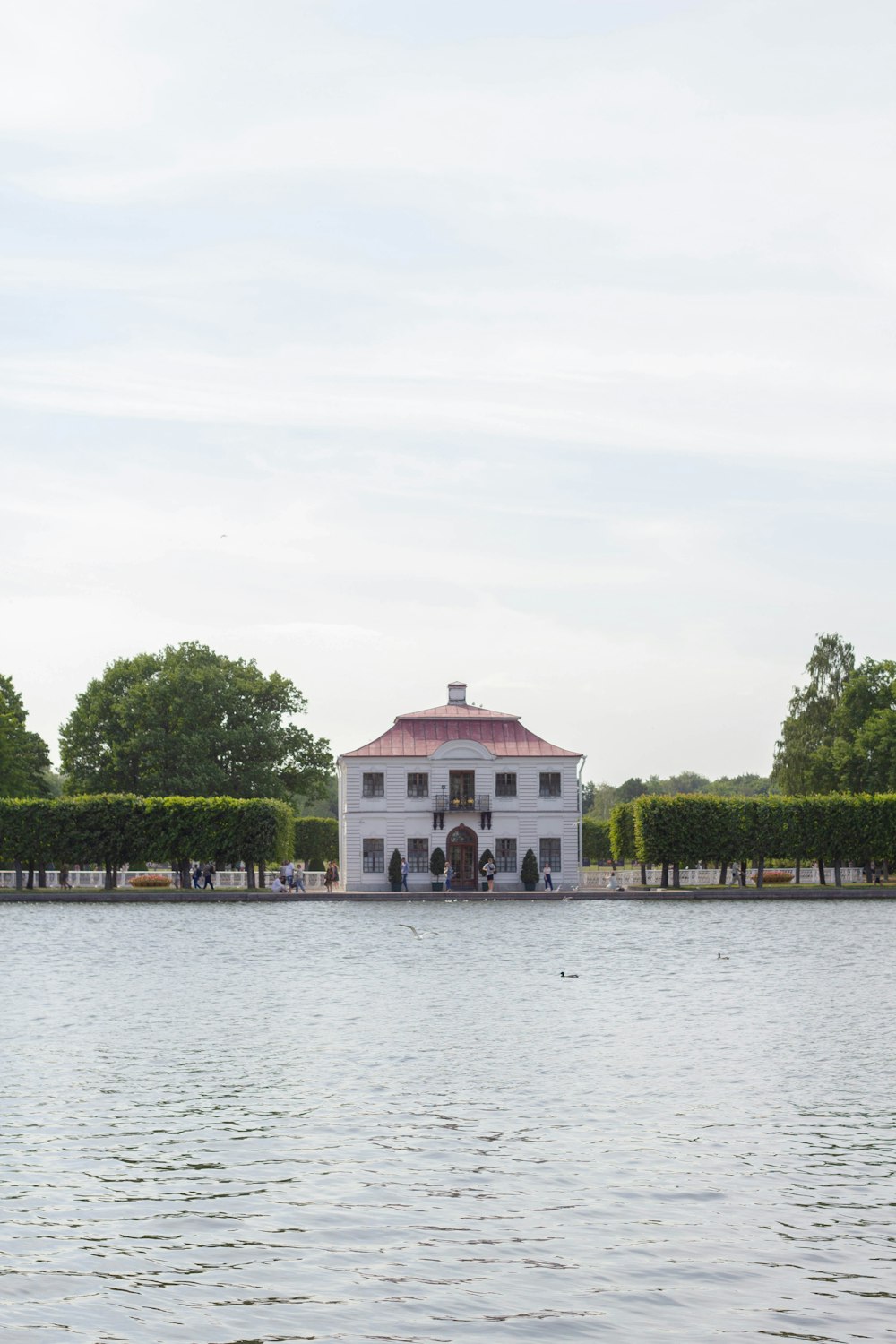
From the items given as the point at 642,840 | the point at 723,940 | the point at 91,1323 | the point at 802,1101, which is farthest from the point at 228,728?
the point at 91,1323

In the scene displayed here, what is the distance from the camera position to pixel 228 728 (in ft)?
316

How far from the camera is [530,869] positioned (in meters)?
83.5

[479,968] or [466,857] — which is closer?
[479,968]

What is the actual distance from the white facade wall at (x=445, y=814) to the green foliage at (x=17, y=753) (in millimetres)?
18050

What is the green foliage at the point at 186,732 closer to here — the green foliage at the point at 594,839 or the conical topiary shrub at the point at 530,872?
the conical topiary shrub at the point at 530,872

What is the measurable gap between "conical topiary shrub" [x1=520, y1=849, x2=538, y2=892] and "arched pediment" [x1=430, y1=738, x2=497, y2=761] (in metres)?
5.89

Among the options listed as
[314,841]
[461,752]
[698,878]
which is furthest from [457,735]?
[314,841]

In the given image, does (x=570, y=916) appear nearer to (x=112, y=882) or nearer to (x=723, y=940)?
(x=723, y=940)

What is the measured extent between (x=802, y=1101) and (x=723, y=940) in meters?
28.7

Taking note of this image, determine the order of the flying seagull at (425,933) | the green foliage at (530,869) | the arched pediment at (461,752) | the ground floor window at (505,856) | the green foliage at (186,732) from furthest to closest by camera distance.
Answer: the green foliage at (186,732) → the arched pediment at (461,752) → the ground floor window at (505,856) → the green foliage at (530,869) → the flying seagull at (425,933)

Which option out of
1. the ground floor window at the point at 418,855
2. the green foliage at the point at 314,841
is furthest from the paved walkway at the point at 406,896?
the green foliage at the point at 314,841

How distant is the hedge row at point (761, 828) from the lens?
80312 mm

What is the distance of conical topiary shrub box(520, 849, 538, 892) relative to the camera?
83312 millimetres

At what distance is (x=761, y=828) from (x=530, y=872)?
12.1m
